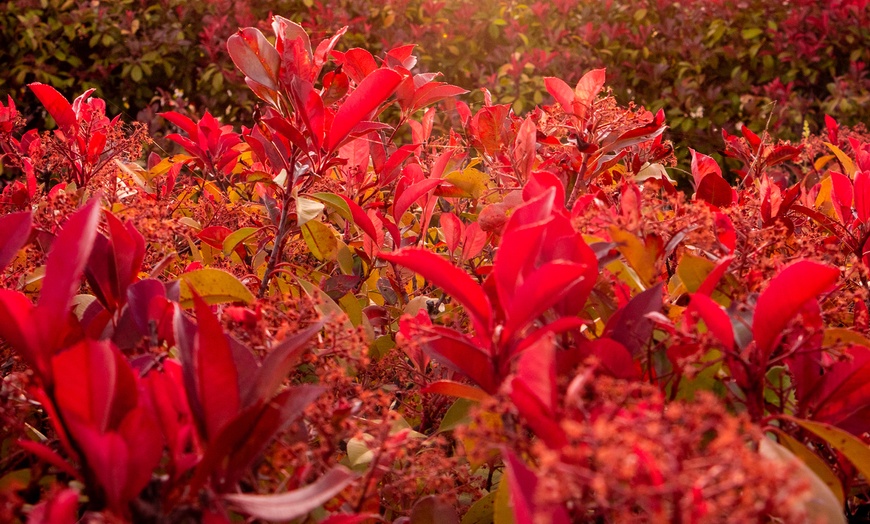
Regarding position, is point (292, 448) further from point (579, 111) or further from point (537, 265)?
point (579, 111)

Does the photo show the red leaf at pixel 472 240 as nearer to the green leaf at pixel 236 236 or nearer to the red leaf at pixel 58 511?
the green leaf at pixel 236 236

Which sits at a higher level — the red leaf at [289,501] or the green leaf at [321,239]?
the red leaf at [289,501]

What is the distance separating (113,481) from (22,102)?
6.50 metres

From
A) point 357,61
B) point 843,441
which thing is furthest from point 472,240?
point 843,441

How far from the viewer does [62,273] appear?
952 millimetres

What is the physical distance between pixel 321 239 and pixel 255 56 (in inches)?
18.2

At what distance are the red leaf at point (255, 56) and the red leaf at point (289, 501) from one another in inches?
40.7

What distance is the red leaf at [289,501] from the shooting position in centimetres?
77

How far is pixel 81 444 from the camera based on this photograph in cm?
83

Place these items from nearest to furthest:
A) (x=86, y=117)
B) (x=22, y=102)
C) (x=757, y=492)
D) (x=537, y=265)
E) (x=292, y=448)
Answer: (x=757, y=492) < (x=292, y=448) < (x=537, y=265) < (x=86, y=117) < (x=22, y=102)

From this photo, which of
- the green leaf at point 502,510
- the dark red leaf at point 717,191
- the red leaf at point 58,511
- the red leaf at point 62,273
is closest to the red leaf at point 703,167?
the dark red leaf at point 717,191

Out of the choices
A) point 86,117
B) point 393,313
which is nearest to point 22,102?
point 86,117

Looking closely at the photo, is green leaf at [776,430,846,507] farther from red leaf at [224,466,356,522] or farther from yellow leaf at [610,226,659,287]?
red leaf at [224,466,356,522]

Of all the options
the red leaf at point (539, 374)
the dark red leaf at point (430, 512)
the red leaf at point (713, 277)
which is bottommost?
the dark red leaf at point (430, 512)
